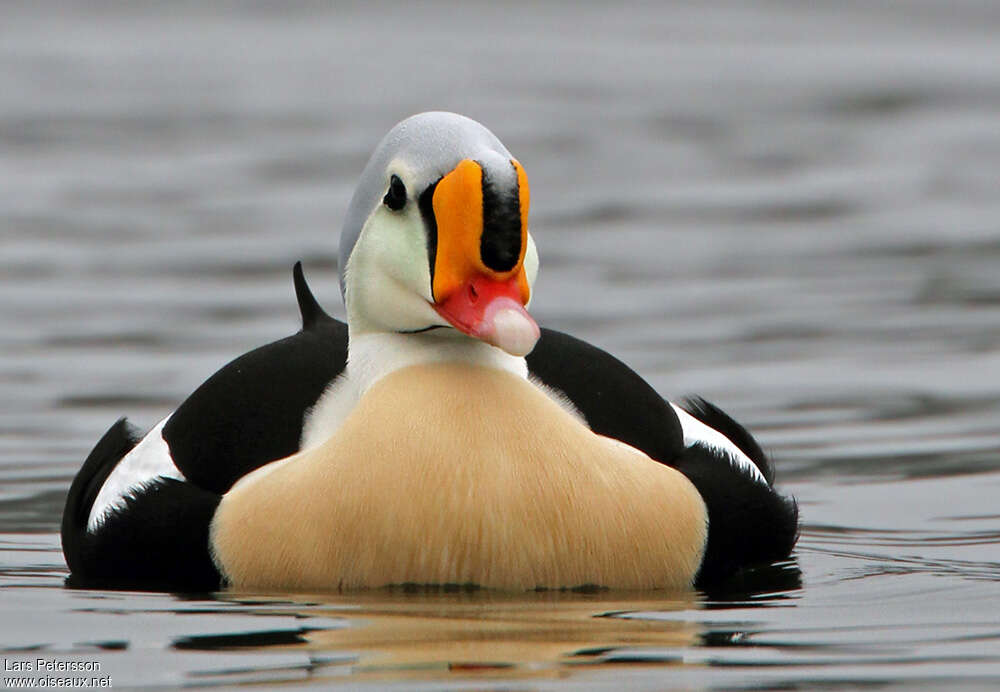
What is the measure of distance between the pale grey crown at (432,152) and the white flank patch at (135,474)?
72 centimetres

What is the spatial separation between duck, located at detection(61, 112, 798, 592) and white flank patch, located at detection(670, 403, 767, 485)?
0.01 m

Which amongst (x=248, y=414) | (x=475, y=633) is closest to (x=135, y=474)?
(x=248, y=414)

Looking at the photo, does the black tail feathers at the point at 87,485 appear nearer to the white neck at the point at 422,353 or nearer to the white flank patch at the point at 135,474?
the white flank patch at the point at 135,474

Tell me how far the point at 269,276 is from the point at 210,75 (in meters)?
9.50

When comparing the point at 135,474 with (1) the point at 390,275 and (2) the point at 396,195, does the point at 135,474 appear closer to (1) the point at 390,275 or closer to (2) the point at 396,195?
(1) the point at 390,275

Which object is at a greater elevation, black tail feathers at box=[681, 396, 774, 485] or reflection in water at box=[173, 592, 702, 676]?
black tail feathers at box=[681, 396, 774, 485]

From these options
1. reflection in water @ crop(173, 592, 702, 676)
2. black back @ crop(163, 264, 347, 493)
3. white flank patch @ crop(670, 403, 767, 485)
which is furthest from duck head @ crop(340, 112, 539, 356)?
white flank patch @ crop(670, 403, 767, 485)

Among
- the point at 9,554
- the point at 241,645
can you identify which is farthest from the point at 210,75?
the point at 241,645

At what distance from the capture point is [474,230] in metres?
4.72

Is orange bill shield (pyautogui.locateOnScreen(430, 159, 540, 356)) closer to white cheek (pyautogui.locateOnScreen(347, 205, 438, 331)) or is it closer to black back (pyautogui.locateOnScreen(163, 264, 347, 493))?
white cheek (pyautogui.locateOnScreen(347, 205, 438, 331))

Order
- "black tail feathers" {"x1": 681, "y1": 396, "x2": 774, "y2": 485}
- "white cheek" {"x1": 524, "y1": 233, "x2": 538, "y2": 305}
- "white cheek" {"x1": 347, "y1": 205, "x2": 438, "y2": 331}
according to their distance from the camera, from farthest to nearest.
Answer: "black tail feathers" {"x1": 681, "y1": 396, "x2": 774, "y2": 485}, "white cheek" {"x1": 524, "y1": 233, "x2": 538, "y2": 305}, "white cheek" {"x1": 347, "y1": 205, "x2": 438, "y2": 331}

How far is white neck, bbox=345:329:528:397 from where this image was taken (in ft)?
16.6

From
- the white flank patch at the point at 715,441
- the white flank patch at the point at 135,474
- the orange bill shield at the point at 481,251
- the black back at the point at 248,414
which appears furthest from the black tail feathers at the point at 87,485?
the white flank patch at the point at 715,441

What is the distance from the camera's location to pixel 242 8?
24.2m
